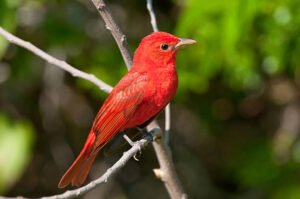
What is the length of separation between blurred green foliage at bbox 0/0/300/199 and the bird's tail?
121cm

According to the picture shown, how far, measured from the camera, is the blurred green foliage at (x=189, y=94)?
5316 mm

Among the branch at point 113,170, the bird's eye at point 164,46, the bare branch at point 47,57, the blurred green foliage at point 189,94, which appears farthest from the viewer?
the blurred green foliage at point 189,94

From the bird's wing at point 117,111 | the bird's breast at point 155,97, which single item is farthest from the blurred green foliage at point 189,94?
the bird's wing at point 117,111

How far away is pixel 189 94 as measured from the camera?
6348mm

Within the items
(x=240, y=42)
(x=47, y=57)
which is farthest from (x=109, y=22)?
(x=240, y=42)

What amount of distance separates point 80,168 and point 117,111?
339 mm

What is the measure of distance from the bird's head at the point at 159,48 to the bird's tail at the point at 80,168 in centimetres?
51

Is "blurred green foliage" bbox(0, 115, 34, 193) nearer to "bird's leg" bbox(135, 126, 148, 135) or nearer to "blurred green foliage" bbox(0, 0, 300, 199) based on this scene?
"blurred green foliage" bbox(0, 0, 300, 199)

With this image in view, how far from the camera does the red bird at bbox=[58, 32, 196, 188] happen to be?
3871 millimetres

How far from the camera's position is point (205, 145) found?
703 centimetres

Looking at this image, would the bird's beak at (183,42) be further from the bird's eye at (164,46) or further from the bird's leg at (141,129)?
the bird's leg at (141,129)

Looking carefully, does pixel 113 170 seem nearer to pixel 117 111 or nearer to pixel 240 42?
pixel 117 111

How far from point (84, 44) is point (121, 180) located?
1462 millimetres

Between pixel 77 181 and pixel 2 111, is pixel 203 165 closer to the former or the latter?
pixel 2 111
